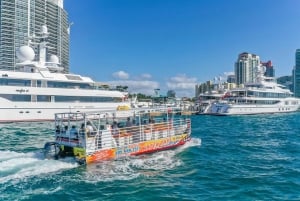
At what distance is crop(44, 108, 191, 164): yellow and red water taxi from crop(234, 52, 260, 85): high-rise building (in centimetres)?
17489

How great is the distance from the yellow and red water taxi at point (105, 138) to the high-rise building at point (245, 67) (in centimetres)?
17489

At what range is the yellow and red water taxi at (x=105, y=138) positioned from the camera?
15.3 metres

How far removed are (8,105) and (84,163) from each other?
107 feet

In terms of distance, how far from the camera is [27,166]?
1384 centimetres

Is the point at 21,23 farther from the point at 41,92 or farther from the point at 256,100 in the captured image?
the point at 256,100

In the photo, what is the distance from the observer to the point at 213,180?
12.8 metres

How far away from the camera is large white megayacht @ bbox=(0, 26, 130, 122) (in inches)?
1676

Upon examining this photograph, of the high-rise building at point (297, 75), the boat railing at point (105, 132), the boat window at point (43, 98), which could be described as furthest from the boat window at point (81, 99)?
the high-rise building at point (297, 75)

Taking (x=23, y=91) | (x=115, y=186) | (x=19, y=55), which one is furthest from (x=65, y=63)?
(x=115, y=186)

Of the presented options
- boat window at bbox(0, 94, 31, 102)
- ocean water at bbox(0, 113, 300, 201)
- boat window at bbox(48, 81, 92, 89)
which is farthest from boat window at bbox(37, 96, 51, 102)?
ocean water at bbox(0, 113, 300, 201)

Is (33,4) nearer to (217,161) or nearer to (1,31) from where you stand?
(1,31)

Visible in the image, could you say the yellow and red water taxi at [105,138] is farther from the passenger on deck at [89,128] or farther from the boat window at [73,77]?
the boat window at [73,77]

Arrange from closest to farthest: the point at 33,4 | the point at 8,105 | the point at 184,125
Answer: the point at 184,125
the point at 8,105
the point at 33,4

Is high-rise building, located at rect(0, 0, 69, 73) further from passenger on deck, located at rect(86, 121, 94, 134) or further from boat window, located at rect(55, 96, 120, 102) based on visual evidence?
passenger on deck, located at rect(86, 121, 94, 134)
